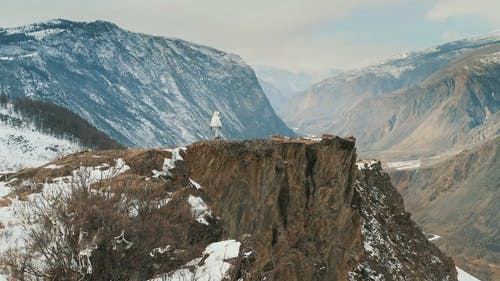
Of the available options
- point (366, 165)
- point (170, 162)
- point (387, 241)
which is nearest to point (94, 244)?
point (170, 162)

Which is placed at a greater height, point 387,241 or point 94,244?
point 94,244

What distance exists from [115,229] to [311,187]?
120ft

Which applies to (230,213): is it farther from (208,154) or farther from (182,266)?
(182,266)

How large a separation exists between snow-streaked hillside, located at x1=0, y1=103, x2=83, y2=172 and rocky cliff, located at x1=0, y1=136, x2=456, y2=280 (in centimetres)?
11051

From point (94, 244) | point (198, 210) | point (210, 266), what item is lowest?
point (198, 210)

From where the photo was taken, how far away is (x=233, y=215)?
41.8 m

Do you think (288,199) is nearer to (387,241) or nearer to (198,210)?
(198,210)

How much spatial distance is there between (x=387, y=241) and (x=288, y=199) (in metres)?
29.1

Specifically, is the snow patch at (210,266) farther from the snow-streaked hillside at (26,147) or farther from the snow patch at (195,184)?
the snow-streaked hillside at (26,147)

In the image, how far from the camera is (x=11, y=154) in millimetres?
164750

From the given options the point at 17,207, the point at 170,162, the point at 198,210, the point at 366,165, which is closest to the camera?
the point at 17,207

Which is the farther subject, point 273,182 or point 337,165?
point 337,165

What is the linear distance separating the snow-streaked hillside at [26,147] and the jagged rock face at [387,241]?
100 m

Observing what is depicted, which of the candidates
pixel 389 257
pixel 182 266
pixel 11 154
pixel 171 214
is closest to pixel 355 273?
pixel 389 257
